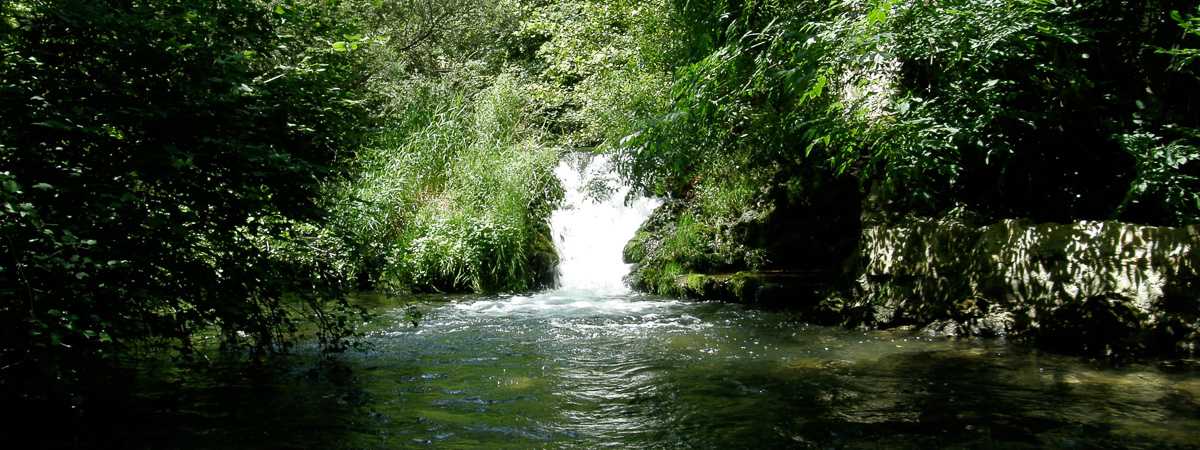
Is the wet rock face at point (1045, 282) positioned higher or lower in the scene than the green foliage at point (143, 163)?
lower

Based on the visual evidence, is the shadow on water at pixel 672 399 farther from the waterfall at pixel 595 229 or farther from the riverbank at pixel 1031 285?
the waterfall at pixel 595 229

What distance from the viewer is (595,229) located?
1303cm

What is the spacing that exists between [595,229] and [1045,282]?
307 inches

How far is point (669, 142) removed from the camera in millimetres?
8477

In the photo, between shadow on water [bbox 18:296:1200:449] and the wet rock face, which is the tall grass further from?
the wet rock face

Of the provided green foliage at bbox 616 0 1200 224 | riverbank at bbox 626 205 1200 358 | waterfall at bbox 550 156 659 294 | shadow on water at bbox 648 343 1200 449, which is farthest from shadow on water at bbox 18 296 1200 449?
waterfall at bbox 550 156 659 294

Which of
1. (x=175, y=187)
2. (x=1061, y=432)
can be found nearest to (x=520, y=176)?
(x=175, y=187)

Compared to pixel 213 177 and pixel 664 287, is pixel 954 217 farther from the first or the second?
pixel 213 177

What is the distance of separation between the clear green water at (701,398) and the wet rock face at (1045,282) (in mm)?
367

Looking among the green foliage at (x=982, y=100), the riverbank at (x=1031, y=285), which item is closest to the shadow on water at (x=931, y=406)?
the riverbank at (x=1031, y=285)

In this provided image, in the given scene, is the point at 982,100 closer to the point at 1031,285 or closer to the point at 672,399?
Result: the point at 1031,285

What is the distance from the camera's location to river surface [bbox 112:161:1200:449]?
12.8 ft

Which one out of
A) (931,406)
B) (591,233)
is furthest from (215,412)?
(591,233)

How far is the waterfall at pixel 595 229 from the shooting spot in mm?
12141
